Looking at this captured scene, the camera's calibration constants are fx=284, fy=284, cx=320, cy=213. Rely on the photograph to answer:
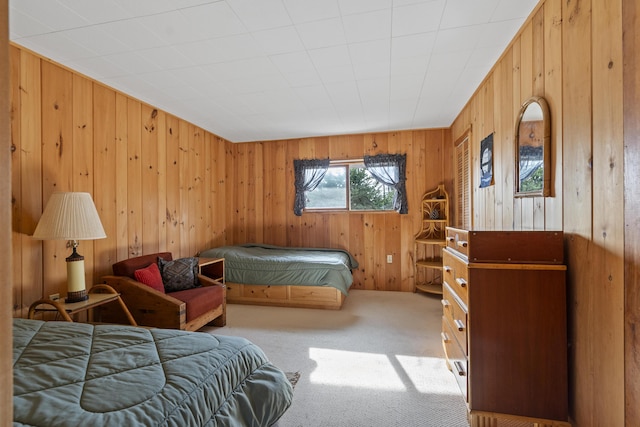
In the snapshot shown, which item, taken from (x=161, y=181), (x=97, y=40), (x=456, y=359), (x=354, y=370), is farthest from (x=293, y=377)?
(x=97, y=40)

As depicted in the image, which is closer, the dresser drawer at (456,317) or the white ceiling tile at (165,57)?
the dresser drawer at (456,317)

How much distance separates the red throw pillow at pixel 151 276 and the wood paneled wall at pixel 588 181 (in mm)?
2985

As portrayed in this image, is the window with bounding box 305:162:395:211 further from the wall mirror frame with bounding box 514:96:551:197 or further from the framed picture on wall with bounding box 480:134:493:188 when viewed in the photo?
the wall mirror frame with bounding box 514:96:551:197

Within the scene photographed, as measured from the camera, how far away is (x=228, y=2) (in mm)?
1617

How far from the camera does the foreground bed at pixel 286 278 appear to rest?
3.50 meters

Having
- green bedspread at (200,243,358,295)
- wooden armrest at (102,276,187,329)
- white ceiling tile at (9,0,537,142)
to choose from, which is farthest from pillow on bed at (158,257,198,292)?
white ceiling tile at (9,0,537,142)

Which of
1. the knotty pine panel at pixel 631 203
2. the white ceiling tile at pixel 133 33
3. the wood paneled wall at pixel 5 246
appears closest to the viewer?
the wood paneled wall at pixel 5 246

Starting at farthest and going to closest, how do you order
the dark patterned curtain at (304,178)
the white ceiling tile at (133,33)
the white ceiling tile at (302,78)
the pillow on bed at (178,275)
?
the dark patterned curtain at (304,178) < the pillow on bed at (178,275) < the white ceiling tile at (302,78) < the white ceiling tile at (133,33)

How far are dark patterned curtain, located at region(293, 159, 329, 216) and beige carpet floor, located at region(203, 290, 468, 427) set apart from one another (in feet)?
5.79

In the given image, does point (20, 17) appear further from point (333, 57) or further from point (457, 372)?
point (457, 372)

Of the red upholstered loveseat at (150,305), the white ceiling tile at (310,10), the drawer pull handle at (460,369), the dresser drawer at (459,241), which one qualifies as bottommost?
the drawer pull handle at (460,369)

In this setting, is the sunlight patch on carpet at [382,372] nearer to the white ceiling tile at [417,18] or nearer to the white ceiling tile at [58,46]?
the white ceiling tile at [417,18]

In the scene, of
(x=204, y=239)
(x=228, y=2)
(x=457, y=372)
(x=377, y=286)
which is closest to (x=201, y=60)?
(x=228, y=2)

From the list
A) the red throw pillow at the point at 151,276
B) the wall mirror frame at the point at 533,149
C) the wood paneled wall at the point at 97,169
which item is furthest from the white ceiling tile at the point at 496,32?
the red throw pillow at the point at 151,276
